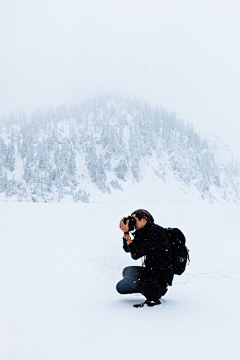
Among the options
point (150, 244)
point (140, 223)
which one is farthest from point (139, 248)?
point (140, 223)

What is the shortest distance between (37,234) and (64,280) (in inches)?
238

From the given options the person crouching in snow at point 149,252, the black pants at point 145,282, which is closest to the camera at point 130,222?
the person crouching in snow at point 149,252

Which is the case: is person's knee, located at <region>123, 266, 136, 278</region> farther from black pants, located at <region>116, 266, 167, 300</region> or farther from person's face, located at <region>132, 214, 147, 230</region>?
person's face, located at <region>132, 214, 147, 230</region>

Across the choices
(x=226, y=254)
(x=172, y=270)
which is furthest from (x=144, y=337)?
(x=226, y=254)

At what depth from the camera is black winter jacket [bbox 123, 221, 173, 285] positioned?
4.20 m

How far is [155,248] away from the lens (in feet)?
13.9

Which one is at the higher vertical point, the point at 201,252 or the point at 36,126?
the point at 36,126

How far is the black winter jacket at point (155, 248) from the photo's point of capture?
4.20m

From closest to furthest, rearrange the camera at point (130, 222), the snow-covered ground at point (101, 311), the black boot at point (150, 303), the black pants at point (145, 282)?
the snow-covered ground at point (101, 311)
the camera at point (130, 222)
the black pants at point (145, 282)
the black boot at point (150, 303)

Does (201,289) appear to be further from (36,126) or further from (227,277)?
(36,126)

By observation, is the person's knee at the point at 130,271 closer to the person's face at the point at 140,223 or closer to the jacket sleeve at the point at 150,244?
the jacket sleeve at the point at 150,244

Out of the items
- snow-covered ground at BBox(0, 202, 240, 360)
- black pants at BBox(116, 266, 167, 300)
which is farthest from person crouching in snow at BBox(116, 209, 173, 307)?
snow-covered ground at BBox(0, 202, 240, 360)

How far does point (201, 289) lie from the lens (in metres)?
6.12

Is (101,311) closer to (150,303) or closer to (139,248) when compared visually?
(150,303)
